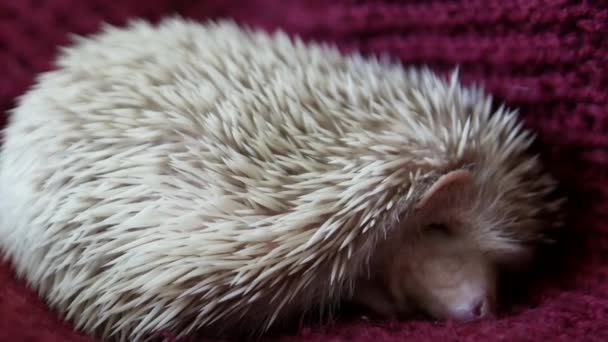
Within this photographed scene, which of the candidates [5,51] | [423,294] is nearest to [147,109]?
[423,294]

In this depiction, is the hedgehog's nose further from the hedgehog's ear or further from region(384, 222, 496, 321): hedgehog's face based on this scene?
the hedgehog's ear

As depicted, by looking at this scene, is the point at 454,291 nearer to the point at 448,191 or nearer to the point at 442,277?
the point at 442,277

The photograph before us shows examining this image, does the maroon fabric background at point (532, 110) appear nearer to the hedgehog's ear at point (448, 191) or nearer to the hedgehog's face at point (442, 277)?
the hedgehog's face at point (442, 277)

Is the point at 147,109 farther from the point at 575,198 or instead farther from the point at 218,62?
the point at 575,198

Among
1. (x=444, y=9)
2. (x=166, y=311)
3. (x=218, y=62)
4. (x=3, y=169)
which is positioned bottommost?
(x=166, y=311)

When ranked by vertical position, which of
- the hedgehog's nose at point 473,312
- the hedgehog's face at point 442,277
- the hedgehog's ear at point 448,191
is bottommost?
the hedgehog's nose at point 473,312

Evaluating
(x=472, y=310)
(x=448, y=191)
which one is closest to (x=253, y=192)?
(x=448, y=191)

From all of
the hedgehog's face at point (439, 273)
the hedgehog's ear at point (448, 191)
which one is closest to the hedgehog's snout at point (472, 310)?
the hedgehog's face at point (439, 273)
